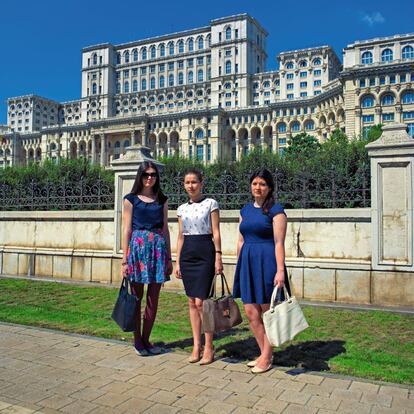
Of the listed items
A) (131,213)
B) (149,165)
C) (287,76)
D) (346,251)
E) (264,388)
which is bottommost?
(264,388)

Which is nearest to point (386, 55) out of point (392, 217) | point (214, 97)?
point (214, 97)

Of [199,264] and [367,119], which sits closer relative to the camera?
[199,264]

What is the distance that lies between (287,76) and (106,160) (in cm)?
5099

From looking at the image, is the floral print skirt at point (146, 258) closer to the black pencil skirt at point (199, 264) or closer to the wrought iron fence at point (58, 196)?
the black pencil skirt at point (199, 264)

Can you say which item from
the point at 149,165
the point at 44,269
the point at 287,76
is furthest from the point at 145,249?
the point at 287,76

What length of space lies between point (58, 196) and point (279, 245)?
351 inches

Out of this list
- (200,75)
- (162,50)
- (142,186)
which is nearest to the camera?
(142,186)

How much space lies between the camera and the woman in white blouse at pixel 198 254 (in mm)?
4832

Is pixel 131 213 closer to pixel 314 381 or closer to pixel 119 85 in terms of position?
pixel 314 381

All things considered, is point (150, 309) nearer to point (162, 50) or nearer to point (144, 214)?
point (144, 214)

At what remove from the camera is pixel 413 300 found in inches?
297

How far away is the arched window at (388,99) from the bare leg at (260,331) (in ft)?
A: 251

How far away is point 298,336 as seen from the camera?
5.86 m

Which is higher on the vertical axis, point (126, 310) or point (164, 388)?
point (126, 310)
